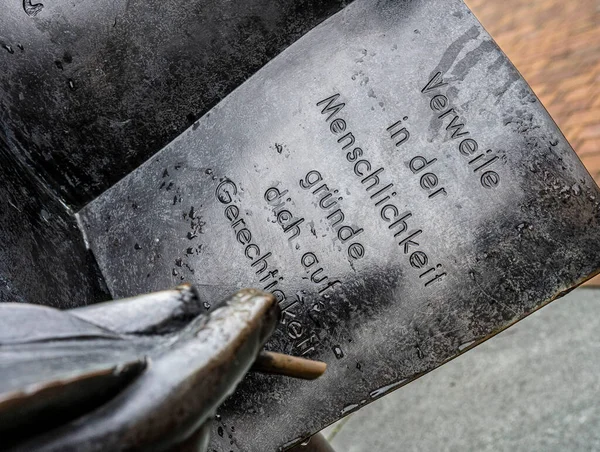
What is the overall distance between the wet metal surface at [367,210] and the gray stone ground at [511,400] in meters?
1.20

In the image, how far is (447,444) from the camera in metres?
2.56

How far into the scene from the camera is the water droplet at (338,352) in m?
1.46

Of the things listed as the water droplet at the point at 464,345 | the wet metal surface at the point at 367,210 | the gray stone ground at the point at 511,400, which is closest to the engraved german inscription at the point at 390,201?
the wet metal surface at the point at 367,210

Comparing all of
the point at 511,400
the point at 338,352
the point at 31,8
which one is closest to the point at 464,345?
the point at 338,352

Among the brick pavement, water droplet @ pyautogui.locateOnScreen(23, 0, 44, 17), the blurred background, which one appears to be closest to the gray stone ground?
the blurred background

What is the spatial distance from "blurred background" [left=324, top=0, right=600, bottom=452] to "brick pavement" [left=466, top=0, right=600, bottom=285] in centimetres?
2

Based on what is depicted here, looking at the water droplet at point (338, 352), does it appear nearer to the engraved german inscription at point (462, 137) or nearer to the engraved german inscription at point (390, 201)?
the engraved german inscription at point (390, 201)

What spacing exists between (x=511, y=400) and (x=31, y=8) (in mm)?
2119

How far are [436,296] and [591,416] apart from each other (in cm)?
129

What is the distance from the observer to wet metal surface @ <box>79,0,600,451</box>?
1.37m

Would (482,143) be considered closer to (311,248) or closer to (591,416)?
(311,248)

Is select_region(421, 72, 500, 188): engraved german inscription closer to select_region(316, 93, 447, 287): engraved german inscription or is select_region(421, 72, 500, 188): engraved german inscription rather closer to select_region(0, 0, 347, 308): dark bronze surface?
select_region(316, 93, 447, 287): engraved german inscription

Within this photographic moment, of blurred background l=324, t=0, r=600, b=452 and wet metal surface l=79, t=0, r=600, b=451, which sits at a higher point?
wet metal surface l=79, t=0, r=600, b=451

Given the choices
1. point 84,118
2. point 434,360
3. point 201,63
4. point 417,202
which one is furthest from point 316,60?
point 434,360
